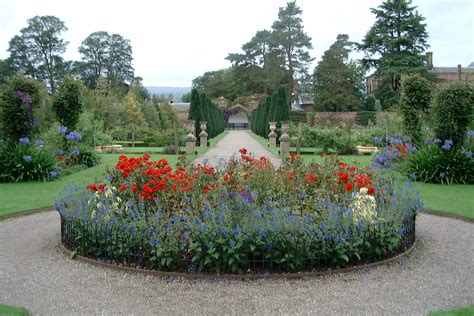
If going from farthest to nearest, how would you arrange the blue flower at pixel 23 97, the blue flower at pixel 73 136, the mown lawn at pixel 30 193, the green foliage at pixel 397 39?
the green foliage at pixel 397 39 → the blue flower at pixel 73 136 → the blue flower at pixel 23 97 → the mown lawn at pixel 30 193

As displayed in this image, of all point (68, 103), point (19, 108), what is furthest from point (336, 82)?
point (19, 108)

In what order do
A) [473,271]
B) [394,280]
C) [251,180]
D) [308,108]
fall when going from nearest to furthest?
1. [394,280]
2. [473,271]
3. [251,180]
4. [308,108]

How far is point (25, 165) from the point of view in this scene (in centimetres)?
1240

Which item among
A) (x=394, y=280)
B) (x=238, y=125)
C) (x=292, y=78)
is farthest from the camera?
(x=238, y=125)

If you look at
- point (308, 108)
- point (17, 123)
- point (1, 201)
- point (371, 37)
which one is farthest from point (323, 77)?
point (1, 201)

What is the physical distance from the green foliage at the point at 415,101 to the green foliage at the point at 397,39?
28.8 metres

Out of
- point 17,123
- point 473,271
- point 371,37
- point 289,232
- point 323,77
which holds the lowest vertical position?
point 473,271

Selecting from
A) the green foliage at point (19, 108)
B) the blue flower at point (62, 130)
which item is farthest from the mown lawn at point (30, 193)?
the blue flower at point (62, 130)

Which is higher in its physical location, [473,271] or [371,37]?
[371,37]

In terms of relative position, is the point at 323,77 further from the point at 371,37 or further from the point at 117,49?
the point at 117,49

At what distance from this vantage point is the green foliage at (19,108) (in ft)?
42.9

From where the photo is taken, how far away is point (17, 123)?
1318 cm

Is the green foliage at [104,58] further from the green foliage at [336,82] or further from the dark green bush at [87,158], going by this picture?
the dark green bush at [87,158]

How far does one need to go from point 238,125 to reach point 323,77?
24.3 m
